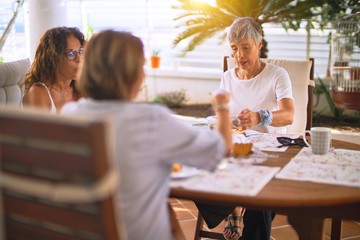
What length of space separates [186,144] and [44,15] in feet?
12.2

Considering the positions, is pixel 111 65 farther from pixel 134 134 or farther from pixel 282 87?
pixel 282 87

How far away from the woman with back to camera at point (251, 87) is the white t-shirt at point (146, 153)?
107cm

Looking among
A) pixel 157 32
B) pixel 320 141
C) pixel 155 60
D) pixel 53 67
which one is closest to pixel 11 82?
pixel 53 67

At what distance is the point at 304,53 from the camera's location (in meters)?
5.52

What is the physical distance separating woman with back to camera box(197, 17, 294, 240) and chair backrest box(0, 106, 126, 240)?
1.30m

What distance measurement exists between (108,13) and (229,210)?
17.3ft

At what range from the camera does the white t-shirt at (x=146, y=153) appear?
1161mm

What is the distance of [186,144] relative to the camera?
1.24m

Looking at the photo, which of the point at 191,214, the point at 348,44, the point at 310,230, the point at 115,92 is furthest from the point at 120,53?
the point at 348,44

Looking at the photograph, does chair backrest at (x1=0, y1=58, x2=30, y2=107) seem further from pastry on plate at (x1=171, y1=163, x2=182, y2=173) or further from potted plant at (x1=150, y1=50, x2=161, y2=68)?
potted plant at (x1=150, y1=50, x2=161, y2=68)

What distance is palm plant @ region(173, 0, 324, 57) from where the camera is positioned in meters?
4.81

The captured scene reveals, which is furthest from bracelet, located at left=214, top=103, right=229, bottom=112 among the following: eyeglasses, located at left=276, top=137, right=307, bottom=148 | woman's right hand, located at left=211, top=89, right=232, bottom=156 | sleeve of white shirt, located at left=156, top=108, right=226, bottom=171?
eyeglasses, located at left=276, top=137, right=307, bottom=148

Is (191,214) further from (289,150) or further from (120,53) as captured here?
(120,53)

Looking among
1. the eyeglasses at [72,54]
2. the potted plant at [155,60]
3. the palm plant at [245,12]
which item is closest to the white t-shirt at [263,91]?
the eyeglasses at [72,54]
